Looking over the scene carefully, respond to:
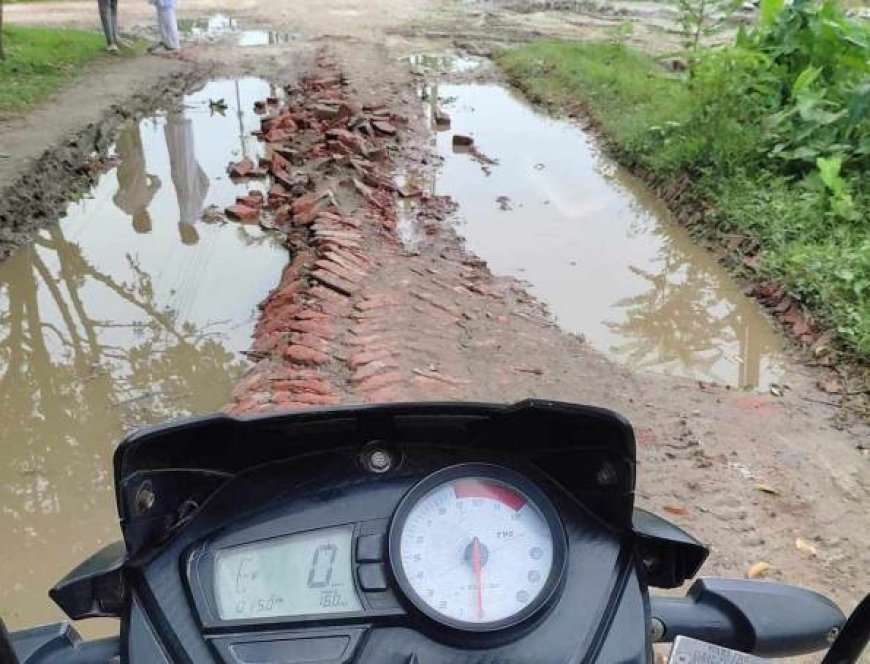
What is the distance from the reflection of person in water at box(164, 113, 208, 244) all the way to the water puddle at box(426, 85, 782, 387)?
235cm

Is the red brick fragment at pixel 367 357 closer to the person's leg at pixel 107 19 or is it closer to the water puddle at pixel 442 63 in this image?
the water puddle at pixel 442 63

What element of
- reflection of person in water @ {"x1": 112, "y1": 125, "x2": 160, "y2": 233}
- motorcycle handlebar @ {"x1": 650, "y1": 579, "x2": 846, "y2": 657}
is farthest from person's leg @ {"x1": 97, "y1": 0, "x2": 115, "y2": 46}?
motorcycle handlebar @ {"x1": 650, "y1": 579, "x2": 846, "y2": 657}

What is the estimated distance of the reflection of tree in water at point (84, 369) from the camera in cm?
433

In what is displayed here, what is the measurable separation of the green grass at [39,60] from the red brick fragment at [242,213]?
352cm

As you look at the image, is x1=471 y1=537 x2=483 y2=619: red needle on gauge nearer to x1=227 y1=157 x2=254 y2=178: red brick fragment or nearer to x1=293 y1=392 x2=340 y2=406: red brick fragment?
x1=293 y1=392 x2=340 y2=406: red brick fragment

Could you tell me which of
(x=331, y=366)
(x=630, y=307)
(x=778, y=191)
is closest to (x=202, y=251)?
(x=331, y=366)

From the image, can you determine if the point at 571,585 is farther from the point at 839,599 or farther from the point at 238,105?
the point at 238,105

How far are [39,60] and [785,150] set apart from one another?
31.4ft

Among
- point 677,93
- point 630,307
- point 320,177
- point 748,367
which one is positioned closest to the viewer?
point 748,367

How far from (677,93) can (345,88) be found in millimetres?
4460

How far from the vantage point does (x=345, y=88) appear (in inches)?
447

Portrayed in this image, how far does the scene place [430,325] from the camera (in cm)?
511

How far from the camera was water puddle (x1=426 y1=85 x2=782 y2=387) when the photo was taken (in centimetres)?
572

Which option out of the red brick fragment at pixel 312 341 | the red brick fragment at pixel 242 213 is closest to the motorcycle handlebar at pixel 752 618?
the red brick fragment at pixel 312 341
